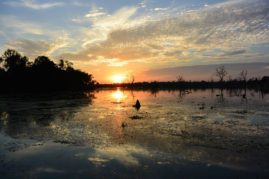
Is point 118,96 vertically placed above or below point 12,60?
below

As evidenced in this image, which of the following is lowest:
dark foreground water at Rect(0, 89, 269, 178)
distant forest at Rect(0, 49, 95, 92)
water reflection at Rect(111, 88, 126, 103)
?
dark foreground water at Rect(0, 89, 269, 178)

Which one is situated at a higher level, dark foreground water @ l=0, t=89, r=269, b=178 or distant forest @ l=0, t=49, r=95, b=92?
distant forest @ l=0, t=49, r=95, b=92

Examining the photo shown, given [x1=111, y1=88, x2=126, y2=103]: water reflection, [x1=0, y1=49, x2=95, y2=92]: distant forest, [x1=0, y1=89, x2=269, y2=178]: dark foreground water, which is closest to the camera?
[x1=0, y1=89, x2=269, y2=178]: dark foreground water

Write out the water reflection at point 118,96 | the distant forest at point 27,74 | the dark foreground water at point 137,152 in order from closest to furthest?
the dark foreground water at point 137,152 → the water reflection at point 118,96 → the distant forest at point 27,74

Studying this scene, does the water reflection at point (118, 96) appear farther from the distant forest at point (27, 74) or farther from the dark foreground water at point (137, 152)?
the distant forest at point (27, 74)

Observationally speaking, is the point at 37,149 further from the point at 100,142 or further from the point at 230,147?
the point at 230,147

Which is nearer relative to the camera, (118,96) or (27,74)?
(118,96)

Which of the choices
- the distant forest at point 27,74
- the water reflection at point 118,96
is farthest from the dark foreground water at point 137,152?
the distant forest at point 27,74

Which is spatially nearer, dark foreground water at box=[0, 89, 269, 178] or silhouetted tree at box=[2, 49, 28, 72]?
dark foreground water at box=[0, 89, 269, 178]

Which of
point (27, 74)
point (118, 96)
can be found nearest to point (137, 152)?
point (118, 96)

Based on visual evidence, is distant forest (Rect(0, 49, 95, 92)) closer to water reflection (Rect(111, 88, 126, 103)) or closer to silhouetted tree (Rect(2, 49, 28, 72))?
silhouetted tree (Rect(2, 49, 28, 72))

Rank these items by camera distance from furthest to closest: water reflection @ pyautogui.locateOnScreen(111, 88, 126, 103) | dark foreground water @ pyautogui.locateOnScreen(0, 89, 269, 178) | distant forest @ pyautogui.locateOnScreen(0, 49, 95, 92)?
distant forest @ pyautogui.locateOnScreen(0, 49, 95, 92)
water reflection @ pyautogui.locateOnScreen(111, 88, 126, 103)
dark foreground water @ pyautogui.locateOnScreen(0, 89, 269, 178)

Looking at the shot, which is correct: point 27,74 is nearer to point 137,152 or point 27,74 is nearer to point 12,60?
point 12,60

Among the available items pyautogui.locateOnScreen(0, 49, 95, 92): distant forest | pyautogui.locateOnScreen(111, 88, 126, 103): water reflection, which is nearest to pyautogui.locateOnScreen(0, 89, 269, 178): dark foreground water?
pyautogui.locateOnScreen(111, 88, 126, 103): water reflection
